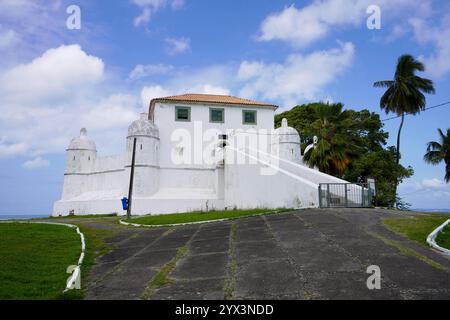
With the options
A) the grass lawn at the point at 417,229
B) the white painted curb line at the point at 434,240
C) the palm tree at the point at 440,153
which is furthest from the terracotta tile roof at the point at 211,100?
the white painted curb line at the point at 434,240

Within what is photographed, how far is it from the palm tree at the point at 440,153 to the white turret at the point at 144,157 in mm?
23173

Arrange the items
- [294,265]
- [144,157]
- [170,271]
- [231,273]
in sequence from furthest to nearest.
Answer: [144,157]
[170,271]
[294,265]
[231,273]

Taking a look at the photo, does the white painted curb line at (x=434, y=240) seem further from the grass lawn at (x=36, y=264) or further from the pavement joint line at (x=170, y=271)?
the grass lawn at (x=36, y=264)

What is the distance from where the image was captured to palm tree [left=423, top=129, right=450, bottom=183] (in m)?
30.7

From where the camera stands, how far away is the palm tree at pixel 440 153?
101ft

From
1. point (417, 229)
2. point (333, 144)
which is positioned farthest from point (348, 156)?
point (417, 229)

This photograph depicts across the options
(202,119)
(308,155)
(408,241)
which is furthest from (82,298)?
(202,119)

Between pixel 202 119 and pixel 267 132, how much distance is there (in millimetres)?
5315

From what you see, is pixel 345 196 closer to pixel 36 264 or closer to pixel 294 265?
pixel 294 265

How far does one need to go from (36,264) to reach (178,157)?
20865 millimetres

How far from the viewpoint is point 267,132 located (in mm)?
29219

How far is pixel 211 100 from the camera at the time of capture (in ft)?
96.1

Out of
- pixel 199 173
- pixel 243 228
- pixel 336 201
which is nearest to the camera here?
pixel 243 228
